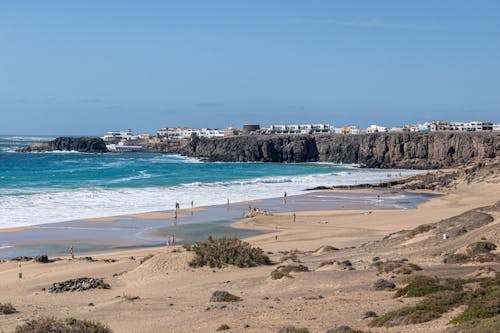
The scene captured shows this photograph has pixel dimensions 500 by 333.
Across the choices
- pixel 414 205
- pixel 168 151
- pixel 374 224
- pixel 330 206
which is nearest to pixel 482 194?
pixel 414 205

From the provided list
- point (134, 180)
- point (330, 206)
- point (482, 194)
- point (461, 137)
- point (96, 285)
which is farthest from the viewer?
point (461, 137)

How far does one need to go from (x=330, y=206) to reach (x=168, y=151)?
4093 inches

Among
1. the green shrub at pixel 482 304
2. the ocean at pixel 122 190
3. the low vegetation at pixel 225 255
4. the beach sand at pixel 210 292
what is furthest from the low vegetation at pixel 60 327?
the ocean at pixel 122 190

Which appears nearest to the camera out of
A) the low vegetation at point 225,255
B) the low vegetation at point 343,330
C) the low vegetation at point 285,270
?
the low vegetation at point 343,330

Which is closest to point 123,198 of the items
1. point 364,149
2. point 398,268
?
point 398,268

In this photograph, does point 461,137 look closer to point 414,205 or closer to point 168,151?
point 414,205

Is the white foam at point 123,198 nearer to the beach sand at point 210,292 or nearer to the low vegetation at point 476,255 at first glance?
the beach sand at point 210,292

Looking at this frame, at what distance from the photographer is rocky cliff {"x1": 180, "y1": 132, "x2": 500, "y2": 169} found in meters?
95.9

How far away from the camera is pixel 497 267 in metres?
17.7

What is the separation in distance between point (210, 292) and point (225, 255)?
3.68 meters

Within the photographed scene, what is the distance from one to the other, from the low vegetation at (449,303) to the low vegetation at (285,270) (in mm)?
4187

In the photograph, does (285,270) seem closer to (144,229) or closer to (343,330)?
(343,330)

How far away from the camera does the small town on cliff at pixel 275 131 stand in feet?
418

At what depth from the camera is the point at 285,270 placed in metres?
19.2
